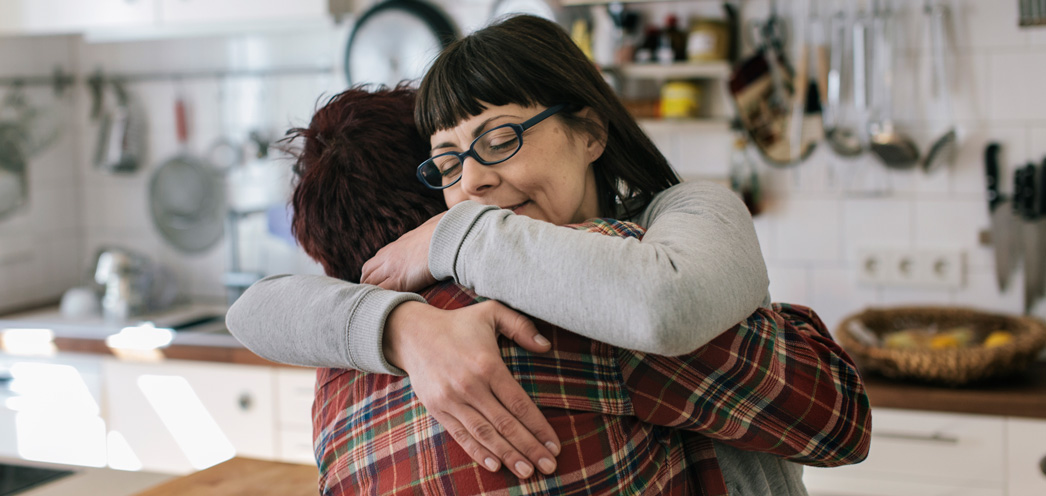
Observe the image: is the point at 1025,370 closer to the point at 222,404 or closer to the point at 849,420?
the point at 849,420

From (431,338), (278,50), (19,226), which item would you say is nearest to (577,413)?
(431,338)

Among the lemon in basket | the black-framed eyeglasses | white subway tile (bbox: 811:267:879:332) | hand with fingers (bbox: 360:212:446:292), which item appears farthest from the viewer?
white subway tile (bbox: 811:267:879:332)

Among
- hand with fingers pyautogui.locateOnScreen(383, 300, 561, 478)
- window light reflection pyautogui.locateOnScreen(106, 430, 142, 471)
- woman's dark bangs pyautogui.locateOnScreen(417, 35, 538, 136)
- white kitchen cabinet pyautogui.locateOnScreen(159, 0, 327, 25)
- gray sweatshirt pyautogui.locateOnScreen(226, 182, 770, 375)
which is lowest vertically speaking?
window light reflection pyautogui.locateOnScreen(106, 430, 142, 471)

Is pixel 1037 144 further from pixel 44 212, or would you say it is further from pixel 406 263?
pixel 44 212

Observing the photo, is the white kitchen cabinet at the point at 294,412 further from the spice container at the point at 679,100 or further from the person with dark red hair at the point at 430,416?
the person with dark red hair at the point at 430,416

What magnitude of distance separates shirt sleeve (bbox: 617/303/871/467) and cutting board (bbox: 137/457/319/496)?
1.93 ft

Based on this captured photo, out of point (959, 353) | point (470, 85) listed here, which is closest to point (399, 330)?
point (470, 85)

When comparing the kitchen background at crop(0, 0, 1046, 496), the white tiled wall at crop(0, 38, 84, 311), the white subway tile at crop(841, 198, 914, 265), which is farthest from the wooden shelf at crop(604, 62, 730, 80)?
the white tiled wall at crop(0, 38, 84, 311)

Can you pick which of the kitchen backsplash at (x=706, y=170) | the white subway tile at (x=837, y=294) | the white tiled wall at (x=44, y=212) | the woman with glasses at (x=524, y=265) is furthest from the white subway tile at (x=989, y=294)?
the white tiled wall at (x=44, y=212)

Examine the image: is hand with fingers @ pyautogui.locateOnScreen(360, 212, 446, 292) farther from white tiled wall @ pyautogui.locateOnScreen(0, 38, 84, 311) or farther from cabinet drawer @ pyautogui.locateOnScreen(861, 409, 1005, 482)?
white tiled wall @ pyautogui.locateOnScreen(0, 38, 84, 311)

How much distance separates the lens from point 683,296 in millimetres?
657

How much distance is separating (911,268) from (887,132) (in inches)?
15.2

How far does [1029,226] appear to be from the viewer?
7.11 ft

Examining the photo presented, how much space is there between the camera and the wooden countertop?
185cm
